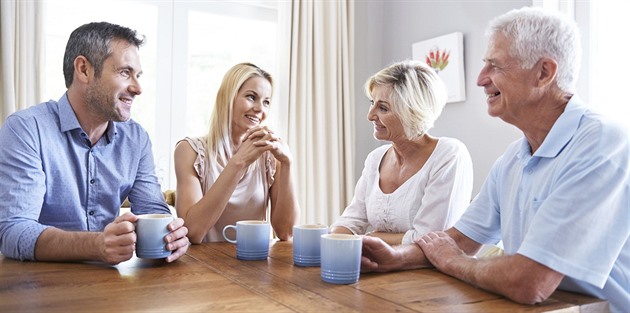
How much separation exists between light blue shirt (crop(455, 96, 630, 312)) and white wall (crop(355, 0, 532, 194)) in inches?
62.9

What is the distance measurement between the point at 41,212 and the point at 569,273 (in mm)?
1395

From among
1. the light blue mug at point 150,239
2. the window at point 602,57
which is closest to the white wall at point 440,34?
the window at point 602,57

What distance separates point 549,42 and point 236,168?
100 cm

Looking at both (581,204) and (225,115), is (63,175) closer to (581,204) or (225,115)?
(225,115)

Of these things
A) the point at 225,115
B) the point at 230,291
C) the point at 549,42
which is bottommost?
the point at 230,291

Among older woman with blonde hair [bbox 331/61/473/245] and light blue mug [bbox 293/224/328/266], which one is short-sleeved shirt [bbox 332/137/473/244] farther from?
light blue mug [bbox 293/224/328/266]

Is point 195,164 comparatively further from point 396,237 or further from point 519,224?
point 519,224

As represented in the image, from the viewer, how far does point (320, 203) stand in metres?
3.41

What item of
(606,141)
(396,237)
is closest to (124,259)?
(396,237)

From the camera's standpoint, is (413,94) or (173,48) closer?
(413,94)

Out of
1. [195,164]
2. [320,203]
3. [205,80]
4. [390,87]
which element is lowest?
[320,203]

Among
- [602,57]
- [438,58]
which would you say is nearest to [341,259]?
[602,57]

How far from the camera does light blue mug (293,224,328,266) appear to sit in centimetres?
128

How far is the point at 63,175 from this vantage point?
1.58 m
